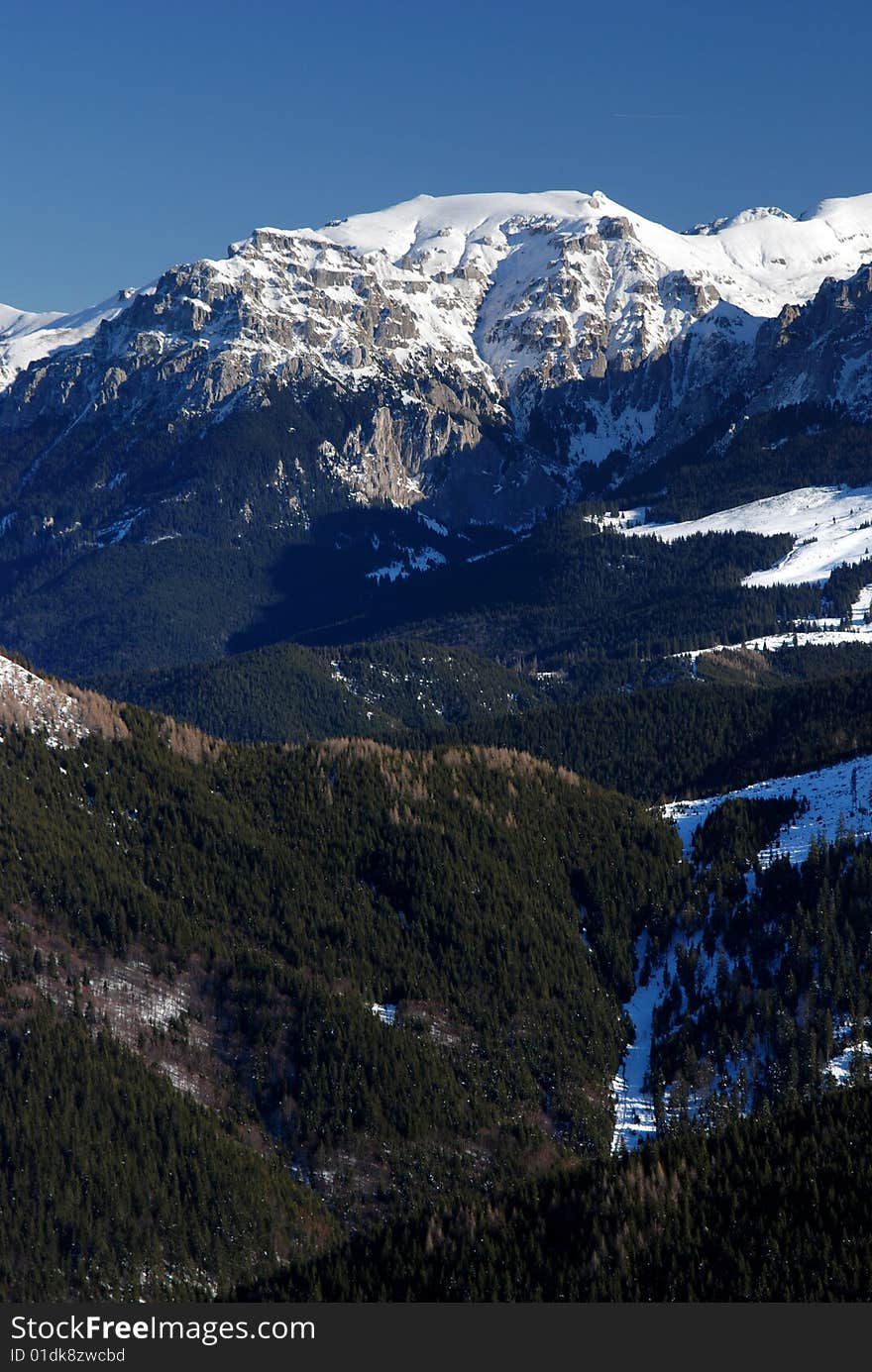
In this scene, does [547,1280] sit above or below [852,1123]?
below

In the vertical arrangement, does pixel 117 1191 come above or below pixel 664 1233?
below

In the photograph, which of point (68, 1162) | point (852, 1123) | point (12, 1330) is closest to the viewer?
point (12, 1330)

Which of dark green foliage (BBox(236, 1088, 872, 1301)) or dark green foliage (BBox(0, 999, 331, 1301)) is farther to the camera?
dark green foliage (BBox(0, 999, 331, 1301))

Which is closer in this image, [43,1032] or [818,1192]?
[818,1192]

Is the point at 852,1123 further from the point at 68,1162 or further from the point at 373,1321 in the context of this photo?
the point at 68,1162

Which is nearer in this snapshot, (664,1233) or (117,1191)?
(664,1233)

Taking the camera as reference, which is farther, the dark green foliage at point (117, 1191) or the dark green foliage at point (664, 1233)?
the dark green foliage at point (117, 1191)

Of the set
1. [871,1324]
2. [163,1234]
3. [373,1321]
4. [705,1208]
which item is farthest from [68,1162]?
[871,1324]

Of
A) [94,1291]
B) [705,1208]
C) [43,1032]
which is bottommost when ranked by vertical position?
[94,1291]
